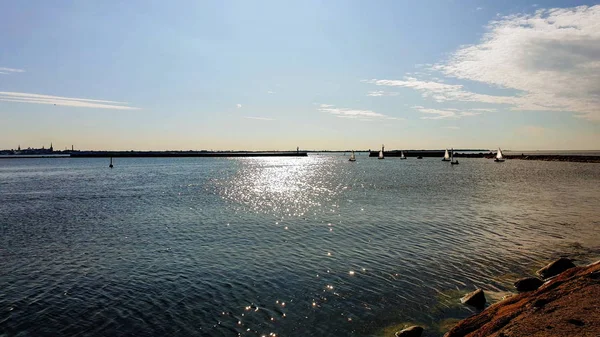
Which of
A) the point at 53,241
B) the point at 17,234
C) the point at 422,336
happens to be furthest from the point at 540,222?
the point at 17,234

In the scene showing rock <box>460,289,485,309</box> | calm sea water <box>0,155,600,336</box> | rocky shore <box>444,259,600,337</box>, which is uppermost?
rocky shore <box>444,259,600,337</box>

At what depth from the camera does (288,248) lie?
2422 centimetres

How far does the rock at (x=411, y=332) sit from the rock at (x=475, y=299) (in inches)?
146

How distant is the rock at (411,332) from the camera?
12.3 m

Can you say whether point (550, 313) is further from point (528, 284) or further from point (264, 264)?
point (264, 264)

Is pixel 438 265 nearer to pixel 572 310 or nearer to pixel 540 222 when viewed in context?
pixel 572 310

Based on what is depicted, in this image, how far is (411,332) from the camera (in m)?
12.4

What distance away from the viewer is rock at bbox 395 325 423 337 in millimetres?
12336

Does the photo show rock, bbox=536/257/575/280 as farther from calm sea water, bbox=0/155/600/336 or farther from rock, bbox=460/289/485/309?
rock, bbox=460/289/485/309

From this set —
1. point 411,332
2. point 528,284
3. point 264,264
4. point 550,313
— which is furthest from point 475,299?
point 264,264

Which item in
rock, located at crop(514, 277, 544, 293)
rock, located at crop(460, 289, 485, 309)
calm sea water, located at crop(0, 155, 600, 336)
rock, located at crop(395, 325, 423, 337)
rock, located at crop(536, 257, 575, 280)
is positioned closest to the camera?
rock, located at crop(395, 325, 423, 337)

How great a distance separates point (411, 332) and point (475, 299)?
14.3ft

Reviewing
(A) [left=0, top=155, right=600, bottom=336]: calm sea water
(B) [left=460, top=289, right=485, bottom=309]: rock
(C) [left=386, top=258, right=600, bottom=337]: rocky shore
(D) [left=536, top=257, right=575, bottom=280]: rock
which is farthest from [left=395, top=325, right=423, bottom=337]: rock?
(D) [left=536, top=257, right=575, bottom=280]: rock

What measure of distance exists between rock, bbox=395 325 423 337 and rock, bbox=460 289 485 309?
370cm
